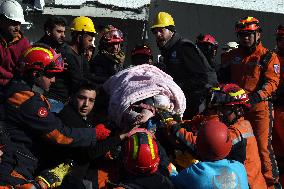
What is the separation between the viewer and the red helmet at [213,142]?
416 centimetres

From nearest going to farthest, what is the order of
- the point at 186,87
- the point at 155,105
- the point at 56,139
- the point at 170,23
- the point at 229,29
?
1. the point at 56,139
2. the point at 155,105
3. the point at 186,87
4. the point at 170,23
5. the point at 229,29

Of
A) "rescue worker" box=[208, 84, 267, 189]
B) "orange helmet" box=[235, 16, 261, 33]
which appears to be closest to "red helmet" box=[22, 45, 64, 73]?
"rescue worker" box=[208, 84, 267, 189]

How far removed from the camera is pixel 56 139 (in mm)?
4520

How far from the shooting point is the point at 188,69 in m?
6.82

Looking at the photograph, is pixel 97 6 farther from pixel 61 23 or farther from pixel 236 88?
pixel 236 88

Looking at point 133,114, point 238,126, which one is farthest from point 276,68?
point 133,114

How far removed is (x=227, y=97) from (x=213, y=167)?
166 cm

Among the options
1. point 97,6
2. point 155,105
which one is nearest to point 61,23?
point 155,105

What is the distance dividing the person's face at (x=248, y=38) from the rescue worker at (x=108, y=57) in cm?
170

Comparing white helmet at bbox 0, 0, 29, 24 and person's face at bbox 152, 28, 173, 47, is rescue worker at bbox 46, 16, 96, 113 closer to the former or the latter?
white helmet at bbox 0, 0, 29, 24

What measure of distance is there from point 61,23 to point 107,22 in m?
5.93

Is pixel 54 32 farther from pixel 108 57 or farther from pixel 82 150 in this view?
pixel 82 150

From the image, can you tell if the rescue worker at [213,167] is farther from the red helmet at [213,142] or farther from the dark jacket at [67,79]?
the dark jacket at [67,79]

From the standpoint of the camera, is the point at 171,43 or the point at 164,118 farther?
the point at 171,43
